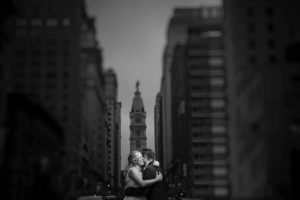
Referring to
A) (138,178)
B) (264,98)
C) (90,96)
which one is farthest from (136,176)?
(264,98)

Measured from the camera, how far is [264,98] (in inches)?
394

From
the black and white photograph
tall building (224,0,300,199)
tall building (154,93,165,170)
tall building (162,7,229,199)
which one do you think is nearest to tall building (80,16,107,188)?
the black and white photograph

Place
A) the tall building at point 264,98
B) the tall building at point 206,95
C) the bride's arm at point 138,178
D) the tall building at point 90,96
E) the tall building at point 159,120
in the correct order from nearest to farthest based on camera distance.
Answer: the tall building at point 264,98 → the tall building at point 206,95 → the bride's arm at point 138,178 → the tall building at point 90,96 → the tall building at point 159,120

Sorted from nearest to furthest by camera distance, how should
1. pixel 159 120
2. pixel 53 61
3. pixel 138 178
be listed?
pixel 53 61 < pixel 138 178 < pixel 159 120

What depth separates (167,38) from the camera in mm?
11758

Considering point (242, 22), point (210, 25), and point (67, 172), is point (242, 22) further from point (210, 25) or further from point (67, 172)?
point (67, 172)

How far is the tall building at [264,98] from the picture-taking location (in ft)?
32.2

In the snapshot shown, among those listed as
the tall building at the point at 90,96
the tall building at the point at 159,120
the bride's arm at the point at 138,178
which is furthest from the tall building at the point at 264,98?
the tall building at the point at 159,120

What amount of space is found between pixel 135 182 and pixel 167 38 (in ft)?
10.9

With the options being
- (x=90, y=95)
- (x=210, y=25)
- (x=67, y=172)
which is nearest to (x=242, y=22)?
(x=210, y=25)

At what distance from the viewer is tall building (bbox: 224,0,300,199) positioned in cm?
980

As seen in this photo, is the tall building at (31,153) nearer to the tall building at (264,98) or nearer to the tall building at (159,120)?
the tall building at (264,98)

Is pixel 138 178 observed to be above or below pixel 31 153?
below

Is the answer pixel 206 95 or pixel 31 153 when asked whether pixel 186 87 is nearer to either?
pixel 206 95
